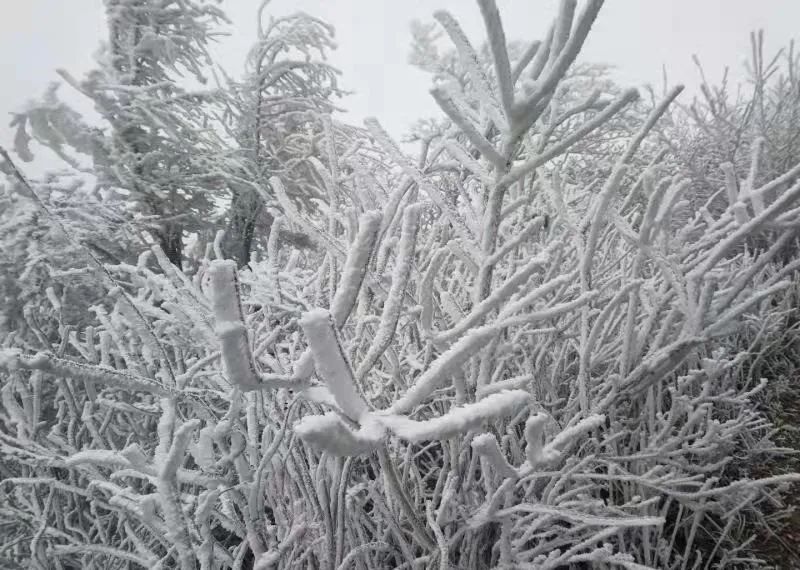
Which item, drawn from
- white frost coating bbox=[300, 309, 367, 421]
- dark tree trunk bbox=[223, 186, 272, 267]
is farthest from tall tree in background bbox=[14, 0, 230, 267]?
white frost coating bbox=[300, 309, 367, 421]

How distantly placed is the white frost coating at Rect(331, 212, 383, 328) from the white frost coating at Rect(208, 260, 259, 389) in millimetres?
133

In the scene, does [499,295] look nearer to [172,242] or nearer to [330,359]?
[330,359]

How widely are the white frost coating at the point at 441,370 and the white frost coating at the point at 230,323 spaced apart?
0.18m

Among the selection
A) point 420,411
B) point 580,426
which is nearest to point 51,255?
point 420,411

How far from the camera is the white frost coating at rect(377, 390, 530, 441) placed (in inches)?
19.4

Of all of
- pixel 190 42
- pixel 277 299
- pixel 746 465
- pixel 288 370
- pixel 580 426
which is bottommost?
pixel 746 465

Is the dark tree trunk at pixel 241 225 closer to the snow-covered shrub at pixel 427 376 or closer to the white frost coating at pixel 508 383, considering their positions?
the snow-covered shrub at pixel 427 376

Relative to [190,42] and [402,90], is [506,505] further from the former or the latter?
[402,90]

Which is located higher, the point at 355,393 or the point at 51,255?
the point at 51,255

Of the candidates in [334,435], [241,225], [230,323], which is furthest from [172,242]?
[334,435]

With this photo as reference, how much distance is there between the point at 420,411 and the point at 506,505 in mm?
771

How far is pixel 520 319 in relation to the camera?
0.82 meters

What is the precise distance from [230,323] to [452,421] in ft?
0.89

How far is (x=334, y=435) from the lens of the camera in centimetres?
43
